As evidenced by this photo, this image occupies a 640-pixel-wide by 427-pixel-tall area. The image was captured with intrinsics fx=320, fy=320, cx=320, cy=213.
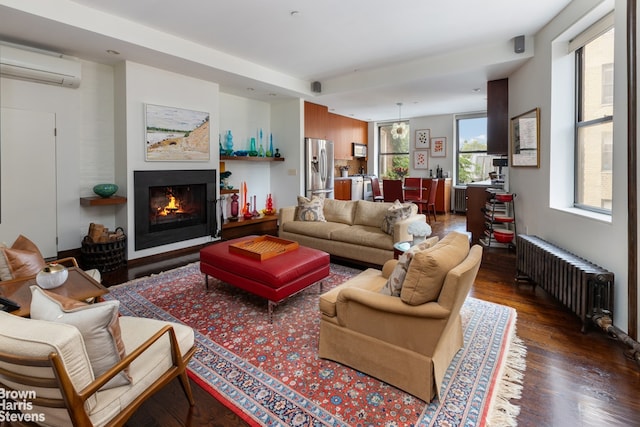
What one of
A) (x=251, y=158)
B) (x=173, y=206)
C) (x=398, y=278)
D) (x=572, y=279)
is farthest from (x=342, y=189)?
(x=398, y=278)

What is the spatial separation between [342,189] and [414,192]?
1.98m

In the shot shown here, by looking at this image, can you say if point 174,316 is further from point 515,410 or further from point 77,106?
point 77,106

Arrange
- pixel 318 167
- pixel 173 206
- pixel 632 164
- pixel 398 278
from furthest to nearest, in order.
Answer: pixel 318 167
pixel 173 206
pixel 632 164
pixel 398 278

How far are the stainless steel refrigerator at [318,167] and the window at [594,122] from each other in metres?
4.38

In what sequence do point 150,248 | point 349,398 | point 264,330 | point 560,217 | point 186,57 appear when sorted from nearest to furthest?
point 349,398 < point 264,330 < point 560,217 < point 186,57 < point 150,248

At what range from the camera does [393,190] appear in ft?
23.0

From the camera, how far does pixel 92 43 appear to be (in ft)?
12.0

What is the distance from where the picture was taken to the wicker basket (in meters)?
3.92

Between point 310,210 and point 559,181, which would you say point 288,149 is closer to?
point 310,210

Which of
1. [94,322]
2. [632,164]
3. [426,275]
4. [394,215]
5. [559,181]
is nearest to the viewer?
[94,322]

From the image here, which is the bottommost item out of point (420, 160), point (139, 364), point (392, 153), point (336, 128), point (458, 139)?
point (139, 364)

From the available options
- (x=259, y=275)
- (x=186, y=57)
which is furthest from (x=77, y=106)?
(x=259, y=275)

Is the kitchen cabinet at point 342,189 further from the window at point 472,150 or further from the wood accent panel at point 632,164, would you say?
the wood accent panel at point 632,164

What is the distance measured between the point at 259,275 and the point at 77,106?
3589 millimetres
